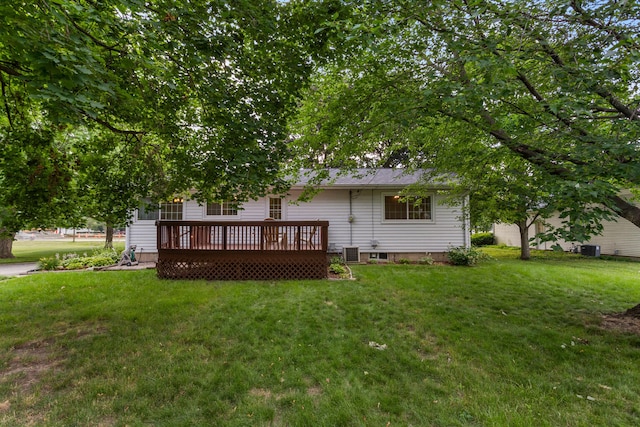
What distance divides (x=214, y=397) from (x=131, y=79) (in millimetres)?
4294

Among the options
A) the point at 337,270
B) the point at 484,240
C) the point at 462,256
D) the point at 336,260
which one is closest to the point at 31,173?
the point at 337,270

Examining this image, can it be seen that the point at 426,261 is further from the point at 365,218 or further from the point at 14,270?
the point at 14,270

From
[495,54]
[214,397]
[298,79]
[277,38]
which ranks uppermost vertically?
[277,38]

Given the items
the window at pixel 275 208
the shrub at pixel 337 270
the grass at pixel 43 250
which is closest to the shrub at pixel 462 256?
the shrub at pixel 337 270

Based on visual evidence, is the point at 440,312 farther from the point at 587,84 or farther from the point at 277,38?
the point at 277,38

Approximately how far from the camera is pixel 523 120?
406 cm

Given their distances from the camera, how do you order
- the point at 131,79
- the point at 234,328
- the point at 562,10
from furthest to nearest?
the point at 234,328, the point at 131,79, the point at 562,10

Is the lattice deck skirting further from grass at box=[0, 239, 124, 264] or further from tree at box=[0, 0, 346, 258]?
grass at box=[0, 239, 124, 264]

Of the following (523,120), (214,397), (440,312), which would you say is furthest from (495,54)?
(214,397)

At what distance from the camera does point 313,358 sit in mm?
3408

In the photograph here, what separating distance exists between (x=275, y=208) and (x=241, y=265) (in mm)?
3650

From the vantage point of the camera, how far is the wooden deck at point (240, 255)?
7.85 m

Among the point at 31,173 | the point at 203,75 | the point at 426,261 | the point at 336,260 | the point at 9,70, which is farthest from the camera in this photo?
the point at 426,261

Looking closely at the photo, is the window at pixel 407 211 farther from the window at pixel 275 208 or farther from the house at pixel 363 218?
the window at pixel 275 208
